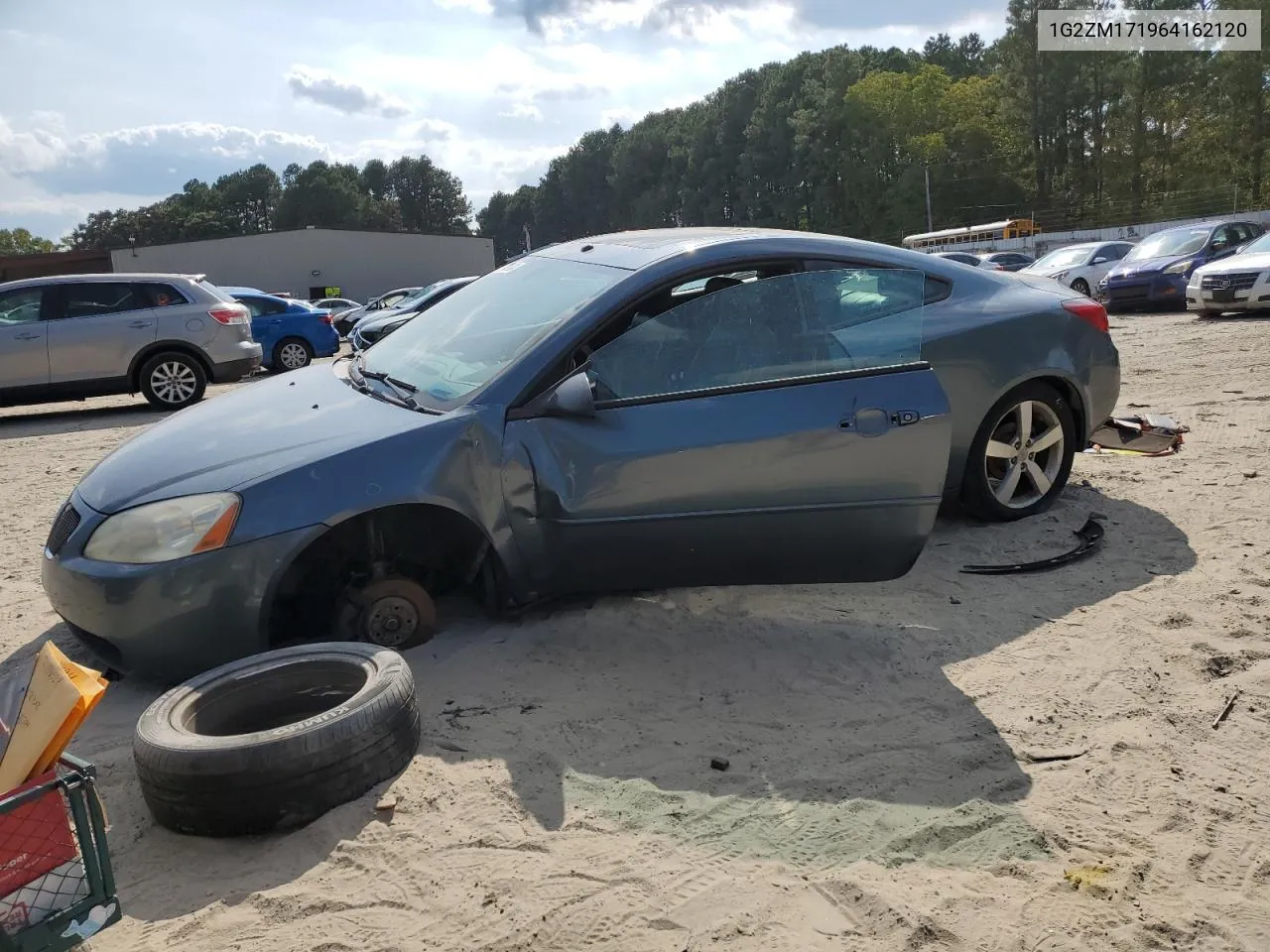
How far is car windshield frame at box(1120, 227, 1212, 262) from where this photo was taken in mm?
17953

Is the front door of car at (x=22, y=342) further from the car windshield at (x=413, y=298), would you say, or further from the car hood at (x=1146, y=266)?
the car hood at (x=1146, y=266)

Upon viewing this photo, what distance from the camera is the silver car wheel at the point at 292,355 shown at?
17.8m

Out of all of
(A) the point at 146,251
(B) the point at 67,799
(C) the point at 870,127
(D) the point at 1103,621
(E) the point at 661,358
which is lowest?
(D) the point at 1103,621

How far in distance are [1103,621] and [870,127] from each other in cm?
8478

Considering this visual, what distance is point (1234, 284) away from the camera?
1434cm

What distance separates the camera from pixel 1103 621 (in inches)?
158

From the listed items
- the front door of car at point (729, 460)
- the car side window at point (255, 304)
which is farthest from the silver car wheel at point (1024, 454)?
the car side window at point (255, 304)

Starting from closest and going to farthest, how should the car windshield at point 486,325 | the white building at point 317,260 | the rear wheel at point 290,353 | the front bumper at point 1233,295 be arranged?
the car windshield at point 486,325 → the front bumper at point 1233,295 → the rear wheel at point 290,353 → the white building at point 317,260

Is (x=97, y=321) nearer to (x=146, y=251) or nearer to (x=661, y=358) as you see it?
(x=661, y=358)

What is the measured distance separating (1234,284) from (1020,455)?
11.6 meters

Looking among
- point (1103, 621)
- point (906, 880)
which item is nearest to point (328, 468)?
point (906, 880)

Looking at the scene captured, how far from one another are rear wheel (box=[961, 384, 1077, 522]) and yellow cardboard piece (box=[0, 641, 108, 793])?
414 cm

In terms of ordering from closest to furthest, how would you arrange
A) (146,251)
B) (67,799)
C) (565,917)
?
(67,799)
(565,917)
(146,251)

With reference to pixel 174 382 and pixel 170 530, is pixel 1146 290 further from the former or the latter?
pixel 170 530
